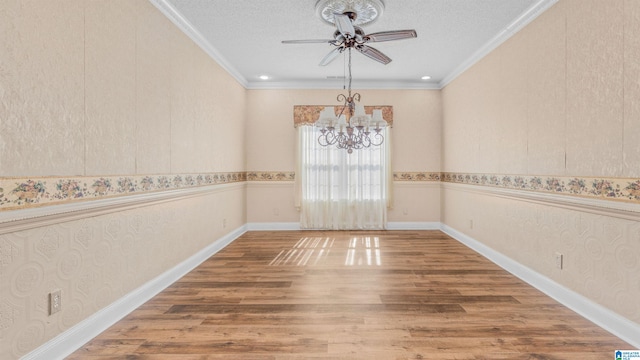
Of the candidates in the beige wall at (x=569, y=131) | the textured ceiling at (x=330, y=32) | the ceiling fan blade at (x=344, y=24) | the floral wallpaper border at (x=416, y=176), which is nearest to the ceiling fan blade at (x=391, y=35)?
the ceiling fan blade at (x=344, y=24)

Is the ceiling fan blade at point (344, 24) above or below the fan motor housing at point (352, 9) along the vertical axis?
below

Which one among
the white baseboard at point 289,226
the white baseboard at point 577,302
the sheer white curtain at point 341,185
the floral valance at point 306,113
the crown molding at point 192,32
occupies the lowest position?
the white baseboard at point 577,302

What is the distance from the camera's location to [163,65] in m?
3.08

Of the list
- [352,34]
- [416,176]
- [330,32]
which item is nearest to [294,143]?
[416,176]

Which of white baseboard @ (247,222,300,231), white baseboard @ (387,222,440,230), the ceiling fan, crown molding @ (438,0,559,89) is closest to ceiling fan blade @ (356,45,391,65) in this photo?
the ceiling fan

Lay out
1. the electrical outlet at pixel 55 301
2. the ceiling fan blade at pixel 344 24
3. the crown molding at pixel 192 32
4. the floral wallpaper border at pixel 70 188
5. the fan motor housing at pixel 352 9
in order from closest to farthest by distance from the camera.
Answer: the floral wallpaper border at pixel 70 188, the electrical outlet at pixel 55 301, the ceiling fan blade at pixel 344 24, the fan motor housing at pixel 352 9, the crown molding at pixel 192 32

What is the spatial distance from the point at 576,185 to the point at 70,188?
3820 mm

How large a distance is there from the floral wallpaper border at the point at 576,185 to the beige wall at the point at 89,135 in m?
3.73

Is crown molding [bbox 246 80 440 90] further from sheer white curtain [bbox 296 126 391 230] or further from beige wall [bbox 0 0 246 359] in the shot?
beige wall [bbox 0 0 246 359]

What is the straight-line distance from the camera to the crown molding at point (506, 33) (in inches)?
119

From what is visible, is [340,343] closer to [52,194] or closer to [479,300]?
[479,300]

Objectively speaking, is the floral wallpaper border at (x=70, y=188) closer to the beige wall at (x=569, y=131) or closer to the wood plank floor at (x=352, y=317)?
the wood plank floor at (x=352, y=317)

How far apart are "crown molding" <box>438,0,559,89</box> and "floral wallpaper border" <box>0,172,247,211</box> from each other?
4054 mm

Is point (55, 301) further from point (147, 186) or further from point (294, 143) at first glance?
point (294, 143)
